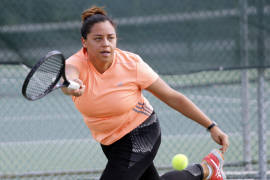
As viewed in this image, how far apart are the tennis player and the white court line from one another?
1229 millimetres

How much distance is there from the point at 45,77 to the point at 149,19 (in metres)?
1.63

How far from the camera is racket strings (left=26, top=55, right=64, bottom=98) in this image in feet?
7.61

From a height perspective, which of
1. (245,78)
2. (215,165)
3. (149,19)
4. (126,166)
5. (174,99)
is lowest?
(215,165)

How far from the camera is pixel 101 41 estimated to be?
8.11 ft

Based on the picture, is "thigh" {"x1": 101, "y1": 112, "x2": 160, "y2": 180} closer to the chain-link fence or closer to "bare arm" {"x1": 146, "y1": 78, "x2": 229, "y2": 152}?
"bare arm" {"x1": 146, "y1": 78, "x2": 229, "y2": 152}

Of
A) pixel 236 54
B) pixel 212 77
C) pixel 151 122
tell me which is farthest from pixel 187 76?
pixel 151 122

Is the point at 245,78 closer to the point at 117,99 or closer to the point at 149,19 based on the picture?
the point at 149,19

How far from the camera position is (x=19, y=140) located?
4668 millimetres

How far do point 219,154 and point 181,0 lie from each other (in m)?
1.44

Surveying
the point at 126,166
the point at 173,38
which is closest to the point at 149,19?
the point at 173,38

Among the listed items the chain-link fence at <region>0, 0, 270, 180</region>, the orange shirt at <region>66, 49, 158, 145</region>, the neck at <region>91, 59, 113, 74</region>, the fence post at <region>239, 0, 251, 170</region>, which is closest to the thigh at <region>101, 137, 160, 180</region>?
the orange shirt at <region>66, 49, 158, 145</region>

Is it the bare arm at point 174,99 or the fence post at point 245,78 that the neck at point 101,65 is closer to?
the bare arm at point 174,99

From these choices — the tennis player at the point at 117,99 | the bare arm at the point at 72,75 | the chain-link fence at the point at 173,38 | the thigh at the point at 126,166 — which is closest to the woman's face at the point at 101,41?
the tennis player at the point at 117,99

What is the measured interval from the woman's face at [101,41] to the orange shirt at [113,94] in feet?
0.31
